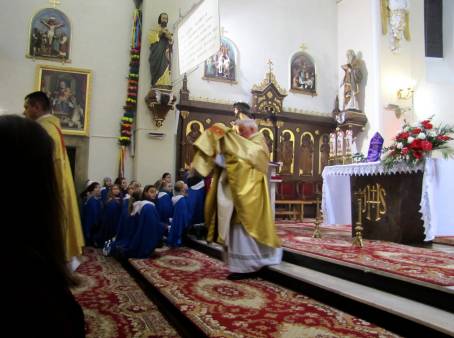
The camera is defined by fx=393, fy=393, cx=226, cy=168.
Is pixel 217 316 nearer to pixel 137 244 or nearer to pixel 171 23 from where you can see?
pixel 137 244

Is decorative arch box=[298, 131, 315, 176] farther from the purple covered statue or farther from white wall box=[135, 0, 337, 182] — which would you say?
the purple covered statue

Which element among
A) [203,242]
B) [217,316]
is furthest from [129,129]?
[217,316]

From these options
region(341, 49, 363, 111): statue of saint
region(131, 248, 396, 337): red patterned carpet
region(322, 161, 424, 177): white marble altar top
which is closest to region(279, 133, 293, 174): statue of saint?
region(341, 49, 363, 111): statue of saint

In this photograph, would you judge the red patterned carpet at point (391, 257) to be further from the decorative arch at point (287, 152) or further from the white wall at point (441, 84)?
the white wall at point (441, 84)

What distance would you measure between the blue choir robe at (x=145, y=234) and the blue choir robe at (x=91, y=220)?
2129 mm

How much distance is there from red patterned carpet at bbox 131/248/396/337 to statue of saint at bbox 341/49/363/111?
805 centimetres

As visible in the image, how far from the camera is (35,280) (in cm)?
91

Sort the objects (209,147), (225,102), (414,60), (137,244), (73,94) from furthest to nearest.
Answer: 1. (414,60)
2. (225,102)
3. (73,94)
4. (137,244)
5. (209,147)

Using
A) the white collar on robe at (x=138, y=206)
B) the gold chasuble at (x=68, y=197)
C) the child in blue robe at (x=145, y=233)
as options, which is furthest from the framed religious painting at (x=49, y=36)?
the gold chasuble at (x=68, y=197)

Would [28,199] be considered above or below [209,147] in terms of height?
below

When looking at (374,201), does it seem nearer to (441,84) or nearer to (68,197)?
(68,197)

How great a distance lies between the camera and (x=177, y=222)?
22.6ft

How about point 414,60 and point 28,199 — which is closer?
point 28,199

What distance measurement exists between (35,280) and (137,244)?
16.3 feet
